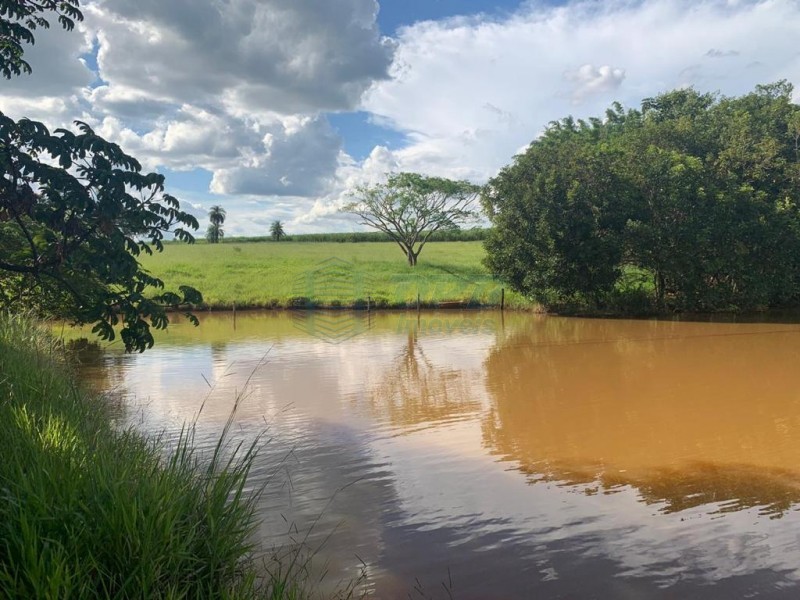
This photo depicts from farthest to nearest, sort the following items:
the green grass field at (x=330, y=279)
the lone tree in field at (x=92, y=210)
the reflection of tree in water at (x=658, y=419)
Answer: the green grass field at (x=330, y=279) < the reflection of tree in water at (x=658, y=419) < the lone tree in field at (x=92, y=210)

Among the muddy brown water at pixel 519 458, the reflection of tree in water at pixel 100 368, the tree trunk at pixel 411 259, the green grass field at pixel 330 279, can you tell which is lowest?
the muddy brown water at pixel 519 458

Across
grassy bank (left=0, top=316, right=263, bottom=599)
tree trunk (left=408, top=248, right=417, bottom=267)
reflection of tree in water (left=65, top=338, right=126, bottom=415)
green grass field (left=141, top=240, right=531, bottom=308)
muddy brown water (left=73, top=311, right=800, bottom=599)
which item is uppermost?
tree trunk (left=408, top=248, right=417, bottom=267)

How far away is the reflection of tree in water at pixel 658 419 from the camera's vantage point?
18.7ft

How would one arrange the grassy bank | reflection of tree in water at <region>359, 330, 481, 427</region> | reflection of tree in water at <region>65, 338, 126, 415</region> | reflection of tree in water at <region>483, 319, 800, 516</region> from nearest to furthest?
the grassy bank
reflection of tree in water at <region>483, 319, 800, 516</region>
reflection of tree in water at <region>359, 330, 481, 427</region>
reflection of tree in water at <region>65, 338, 126, 415</region>

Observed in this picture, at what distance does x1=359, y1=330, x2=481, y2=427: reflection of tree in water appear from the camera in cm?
854

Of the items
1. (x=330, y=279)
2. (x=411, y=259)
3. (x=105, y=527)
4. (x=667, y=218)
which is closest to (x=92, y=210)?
(x=105, y=527)

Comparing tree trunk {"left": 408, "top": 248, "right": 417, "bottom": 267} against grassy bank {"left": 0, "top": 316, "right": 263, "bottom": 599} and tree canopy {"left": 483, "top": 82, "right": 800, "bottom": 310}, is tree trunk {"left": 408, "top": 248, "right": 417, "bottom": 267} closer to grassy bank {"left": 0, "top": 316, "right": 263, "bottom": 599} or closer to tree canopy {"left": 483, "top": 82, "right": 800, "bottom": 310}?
tree canopy {"left": 483, "top": 82, "right": 800, "bottom": 310}

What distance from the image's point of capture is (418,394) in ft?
32.5

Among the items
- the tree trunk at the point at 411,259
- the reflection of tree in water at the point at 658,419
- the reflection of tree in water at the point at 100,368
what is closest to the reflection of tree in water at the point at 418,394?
the reflection of tree in water at the point at 658,419

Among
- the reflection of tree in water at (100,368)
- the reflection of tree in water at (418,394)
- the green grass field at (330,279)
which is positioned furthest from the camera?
the green grass field at (330,279)
